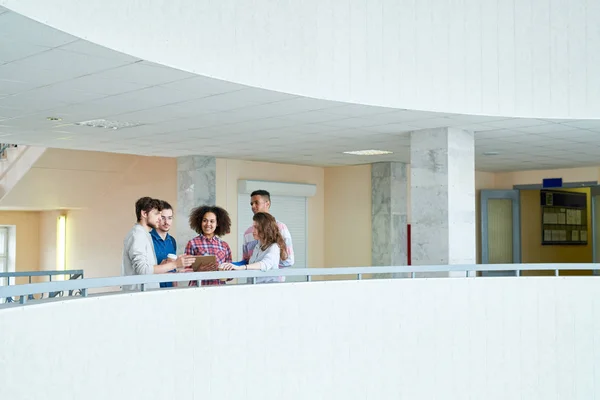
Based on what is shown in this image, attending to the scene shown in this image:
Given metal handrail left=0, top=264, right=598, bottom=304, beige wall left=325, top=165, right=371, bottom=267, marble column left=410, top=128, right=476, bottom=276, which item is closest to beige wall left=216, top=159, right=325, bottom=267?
beige wall left=325, top=165, right=371, bottom=267

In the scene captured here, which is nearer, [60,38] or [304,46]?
[60,38]

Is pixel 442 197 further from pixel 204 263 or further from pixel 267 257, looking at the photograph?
pixel 204 263

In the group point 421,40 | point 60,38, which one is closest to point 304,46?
point 421,40

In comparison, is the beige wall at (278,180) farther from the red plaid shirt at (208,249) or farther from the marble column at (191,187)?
the red plaid shirt at (208,249)

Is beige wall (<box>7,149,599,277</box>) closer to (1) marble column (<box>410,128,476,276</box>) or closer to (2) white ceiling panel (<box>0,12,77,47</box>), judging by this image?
(1) marble column (<box>410,128,476,276</box>)

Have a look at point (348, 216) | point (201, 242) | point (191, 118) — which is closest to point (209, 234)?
point (201, 242)

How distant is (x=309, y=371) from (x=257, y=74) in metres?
3.44

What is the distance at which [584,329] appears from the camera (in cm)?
1133

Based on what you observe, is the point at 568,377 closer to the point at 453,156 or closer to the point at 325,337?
the point at 453,156

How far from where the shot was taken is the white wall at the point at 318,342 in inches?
217

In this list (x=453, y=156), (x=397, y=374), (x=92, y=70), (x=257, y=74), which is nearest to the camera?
(x=92, y=70)

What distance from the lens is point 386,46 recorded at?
32.7ft

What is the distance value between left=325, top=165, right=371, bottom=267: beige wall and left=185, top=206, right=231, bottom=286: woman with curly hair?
10.1m

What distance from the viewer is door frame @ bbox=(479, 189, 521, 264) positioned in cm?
1984
